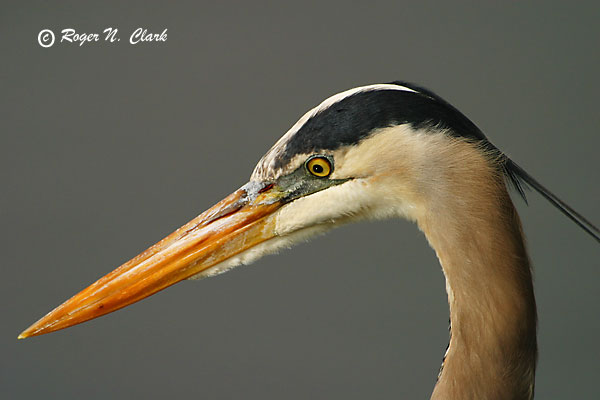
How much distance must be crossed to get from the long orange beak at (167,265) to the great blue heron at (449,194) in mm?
173

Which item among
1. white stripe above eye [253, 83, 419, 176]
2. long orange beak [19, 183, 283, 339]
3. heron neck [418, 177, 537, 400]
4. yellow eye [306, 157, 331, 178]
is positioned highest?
white stripe above eye [253, 83, 419, 176]

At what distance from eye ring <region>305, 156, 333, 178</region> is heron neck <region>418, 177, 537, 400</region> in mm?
204

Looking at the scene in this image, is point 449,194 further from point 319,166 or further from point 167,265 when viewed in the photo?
point 167,265

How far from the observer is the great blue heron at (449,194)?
49.4 inches

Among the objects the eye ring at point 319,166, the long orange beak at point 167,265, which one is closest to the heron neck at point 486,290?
the eye ring at point 319,166

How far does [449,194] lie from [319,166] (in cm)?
25

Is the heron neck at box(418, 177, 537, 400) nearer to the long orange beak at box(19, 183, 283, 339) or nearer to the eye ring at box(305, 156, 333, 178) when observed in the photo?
the eye ring at box(305, 156, 333, 178)

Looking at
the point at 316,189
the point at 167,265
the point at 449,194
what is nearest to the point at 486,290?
the point at 449,194

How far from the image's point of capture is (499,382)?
50.2 inches

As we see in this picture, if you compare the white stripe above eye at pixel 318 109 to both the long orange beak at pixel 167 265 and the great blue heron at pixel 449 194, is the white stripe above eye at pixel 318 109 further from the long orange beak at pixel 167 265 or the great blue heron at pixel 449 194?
the long orange beak at pixel 167 265

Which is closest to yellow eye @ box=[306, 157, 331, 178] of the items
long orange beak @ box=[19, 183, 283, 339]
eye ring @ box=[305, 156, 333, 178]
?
eye ring @ box=[305, 156, 333, 178]

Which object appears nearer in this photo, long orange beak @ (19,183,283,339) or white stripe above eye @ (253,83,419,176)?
white stripe above eye @ (253,83,419,176)

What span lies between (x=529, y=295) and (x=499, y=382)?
169mm

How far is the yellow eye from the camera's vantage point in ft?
4.36
